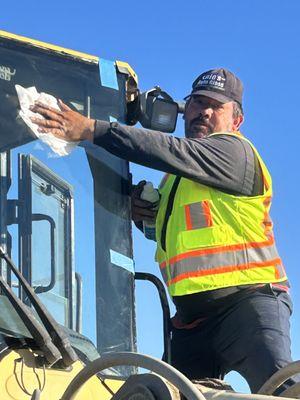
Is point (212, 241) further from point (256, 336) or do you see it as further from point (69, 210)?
point (69, 210)

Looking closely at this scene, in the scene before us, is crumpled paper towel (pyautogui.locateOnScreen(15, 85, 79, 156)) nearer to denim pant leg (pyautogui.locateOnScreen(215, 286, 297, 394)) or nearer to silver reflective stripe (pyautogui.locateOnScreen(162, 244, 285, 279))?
silver reflective stripe (pyautogui.locateOnScreen(162, 244, 285, 279))

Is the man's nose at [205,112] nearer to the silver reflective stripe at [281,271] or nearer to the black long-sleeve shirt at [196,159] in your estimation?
the black long-sleeve shirt at [196,159]

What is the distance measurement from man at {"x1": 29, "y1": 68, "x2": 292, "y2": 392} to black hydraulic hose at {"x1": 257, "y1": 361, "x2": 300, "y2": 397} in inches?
28.8

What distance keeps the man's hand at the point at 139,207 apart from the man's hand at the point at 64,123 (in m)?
0.43

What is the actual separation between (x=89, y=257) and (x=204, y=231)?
1.57 ft

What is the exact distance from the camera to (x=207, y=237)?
361cm

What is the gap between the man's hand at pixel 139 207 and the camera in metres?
3.80

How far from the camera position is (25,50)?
11.7 feet

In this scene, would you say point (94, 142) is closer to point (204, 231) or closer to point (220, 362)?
point (204, 231)

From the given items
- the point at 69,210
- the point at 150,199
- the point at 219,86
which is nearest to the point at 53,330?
the point at 69,210

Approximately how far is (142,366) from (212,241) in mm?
1422

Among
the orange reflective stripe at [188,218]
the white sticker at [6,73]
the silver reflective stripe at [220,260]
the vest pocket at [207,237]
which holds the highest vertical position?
the white sticker at [6,73]

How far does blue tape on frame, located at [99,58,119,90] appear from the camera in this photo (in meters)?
3.83

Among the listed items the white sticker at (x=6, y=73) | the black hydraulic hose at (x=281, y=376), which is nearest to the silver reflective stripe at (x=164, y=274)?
the white sticker at (x=6, y=73)
